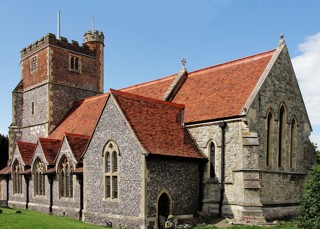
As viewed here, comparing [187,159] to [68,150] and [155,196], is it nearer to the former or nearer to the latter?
[155,196]

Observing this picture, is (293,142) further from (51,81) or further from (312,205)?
(51,81)

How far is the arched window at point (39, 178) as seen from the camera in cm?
2691

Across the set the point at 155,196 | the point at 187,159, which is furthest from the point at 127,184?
the point at 187,159

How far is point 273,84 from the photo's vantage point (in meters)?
22.3

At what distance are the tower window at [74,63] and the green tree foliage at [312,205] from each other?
962 inches

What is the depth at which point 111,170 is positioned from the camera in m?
20.3

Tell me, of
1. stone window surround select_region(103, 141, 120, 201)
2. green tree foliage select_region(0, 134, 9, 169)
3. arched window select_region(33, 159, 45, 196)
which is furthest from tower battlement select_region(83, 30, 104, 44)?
stone window surround select_region(103, 141, 120, 201)

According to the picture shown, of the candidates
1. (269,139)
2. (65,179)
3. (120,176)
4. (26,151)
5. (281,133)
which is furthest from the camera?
(26,151)

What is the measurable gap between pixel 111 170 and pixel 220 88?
8.58 meters

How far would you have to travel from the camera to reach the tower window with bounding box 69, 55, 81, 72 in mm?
35562

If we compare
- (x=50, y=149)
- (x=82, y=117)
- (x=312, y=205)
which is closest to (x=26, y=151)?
(x=50, y=149)

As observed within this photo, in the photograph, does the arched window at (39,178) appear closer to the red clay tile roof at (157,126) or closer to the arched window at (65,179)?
the arched window at (65,179)

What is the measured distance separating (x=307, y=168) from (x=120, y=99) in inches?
505

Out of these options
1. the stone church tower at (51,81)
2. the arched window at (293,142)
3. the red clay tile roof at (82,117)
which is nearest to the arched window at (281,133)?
the arched window at (293,142)
